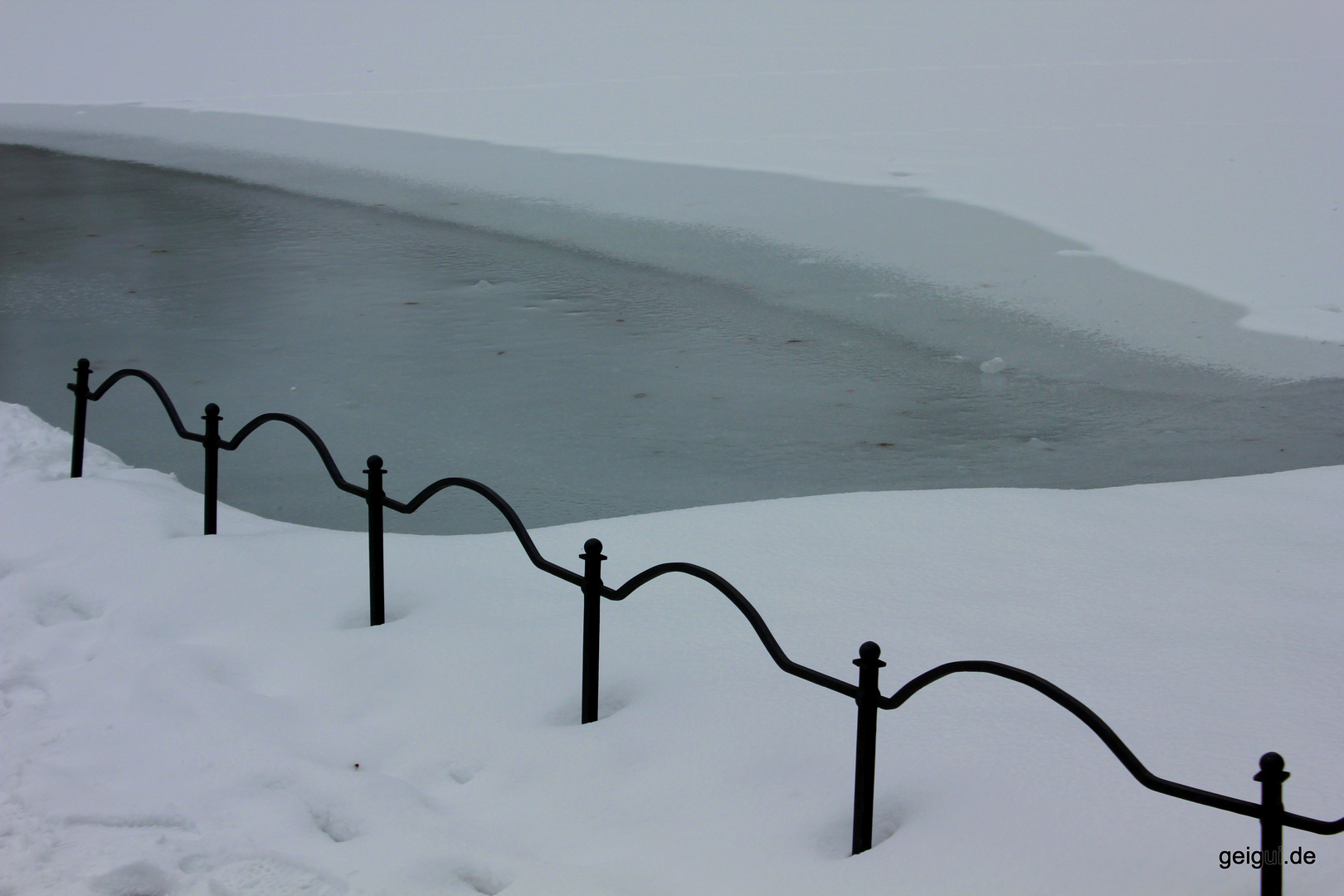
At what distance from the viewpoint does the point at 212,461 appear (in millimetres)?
3947

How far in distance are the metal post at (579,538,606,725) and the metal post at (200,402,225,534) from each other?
1.60m

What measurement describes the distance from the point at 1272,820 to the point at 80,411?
4.04 meters

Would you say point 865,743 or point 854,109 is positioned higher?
point 854,109

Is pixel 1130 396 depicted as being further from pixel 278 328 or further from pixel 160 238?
pixel 160 238

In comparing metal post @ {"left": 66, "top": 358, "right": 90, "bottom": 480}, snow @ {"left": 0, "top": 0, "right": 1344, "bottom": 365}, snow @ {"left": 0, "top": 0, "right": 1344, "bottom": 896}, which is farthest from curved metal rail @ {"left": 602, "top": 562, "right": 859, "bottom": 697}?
snow @ {"left": 0, "top": 0, "right": 1344, "bottom": 365}

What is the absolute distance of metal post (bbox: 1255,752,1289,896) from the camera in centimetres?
184

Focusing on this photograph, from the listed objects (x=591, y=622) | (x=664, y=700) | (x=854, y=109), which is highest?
(x=854, y=109)

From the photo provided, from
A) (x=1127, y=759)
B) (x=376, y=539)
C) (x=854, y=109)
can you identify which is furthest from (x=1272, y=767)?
(x=854, y=109)

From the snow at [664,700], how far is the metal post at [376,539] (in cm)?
11

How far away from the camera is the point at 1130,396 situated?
5.82 metres

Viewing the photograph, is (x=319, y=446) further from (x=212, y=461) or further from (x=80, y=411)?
(x=80, y=411)

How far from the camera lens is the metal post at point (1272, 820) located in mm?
1845

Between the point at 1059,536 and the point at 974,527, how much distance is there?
11.3 inches

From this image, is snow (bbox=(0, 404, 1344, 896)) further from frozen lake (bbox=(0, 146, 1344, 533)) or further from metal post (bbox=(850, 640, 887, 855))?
frozen lake (bbox=(0, 146, 1344, 533))
